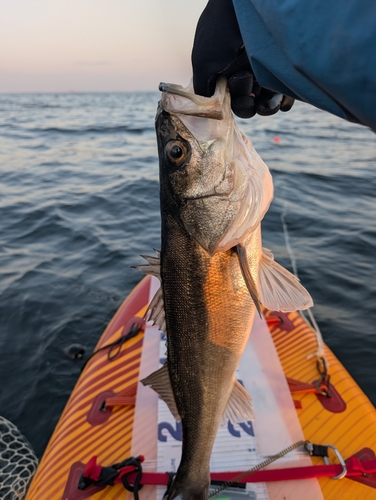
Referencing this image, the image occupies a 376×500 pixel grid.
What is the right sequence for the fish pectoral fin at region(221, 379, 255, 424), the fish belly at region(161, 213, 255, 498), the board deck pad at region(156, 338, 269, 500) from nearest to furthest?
the fish belly at region(161, 213, 255, 498) < the fish pectoral fin at region(221, 379, 255, 424) < the board deck pad at region(156, 338, 269, 500)

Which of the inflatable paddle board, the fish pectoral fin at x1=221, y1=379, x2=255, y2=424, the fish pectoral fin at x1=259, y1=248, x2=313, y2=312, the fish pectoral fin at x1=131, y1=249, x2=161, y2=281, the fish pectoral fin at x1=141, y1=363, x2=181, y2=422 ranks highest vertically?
the fish pectoral fin at x1=131, y1=249, x2=161, y2=281

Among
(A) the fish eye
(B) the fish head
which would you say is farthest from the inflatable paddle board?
(A) the fish eye

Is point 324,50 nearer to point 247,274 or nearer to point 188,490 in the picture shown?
point 247,274

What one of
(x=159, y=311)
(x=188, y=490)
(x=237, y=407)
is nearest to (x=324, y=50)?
(x=159, y=311)

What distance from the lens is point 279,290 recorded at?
205 cm

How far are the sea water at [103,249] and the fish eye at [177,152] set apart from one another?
370 cm

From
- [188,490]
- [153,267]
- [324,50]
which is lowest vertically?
[188,490]

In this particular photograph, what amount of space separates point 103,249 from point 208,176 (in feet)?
20.2

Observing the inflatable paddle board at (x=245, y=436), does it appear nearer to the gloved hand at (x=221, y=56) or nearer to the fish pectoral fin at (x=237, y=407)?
the fish pectoral fin at (x=237, y=407)

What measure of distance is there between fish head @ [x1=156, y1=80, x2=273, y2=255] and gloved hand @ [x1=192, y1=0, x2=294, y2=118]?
61mm

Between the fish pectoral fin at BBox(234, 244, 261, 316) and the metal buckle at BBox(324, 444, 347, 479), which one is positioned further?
the metal buckle at BBox(324, 444, 347, 479)

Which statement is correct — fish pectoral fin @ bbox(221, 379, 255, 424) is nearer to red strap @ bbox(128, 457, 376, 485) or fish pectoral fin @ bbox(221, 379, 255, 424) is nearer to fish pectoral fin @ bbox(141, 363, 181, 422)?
fish pectoral fin @ bbox(141, 363, 181, 422)

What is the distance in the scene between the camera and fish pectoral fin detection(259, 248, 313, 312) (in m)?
2.02

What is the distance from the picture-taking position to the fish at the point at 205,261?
1.76 m
